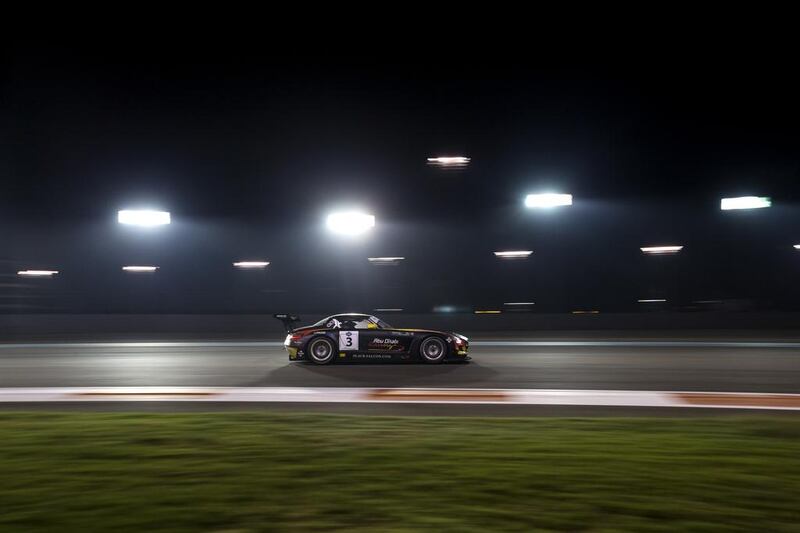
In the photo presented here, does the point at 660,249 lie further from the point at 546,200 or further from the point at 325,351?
the point at 325,351

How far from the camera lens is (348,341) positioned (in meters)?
12.0

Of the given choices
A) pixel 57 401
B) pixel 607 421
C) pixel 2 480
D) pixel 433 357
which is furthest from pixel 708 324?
pixel 2 480

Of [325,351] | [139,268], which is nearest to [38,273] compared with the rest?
[139,268]

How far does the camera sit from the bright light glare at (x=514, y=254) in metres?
27.4

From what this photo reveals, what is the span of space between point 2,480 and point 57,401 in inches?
167

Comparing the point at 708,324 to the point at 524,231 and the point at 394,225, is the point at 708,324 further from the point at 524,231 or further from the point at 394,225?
the point at 394,225

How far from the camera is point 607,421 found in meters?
6.46

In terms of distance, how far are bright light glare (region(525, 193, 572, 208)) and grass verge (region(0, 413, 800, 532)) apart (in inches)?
900

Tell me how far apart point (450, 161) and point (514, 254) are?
567 cm

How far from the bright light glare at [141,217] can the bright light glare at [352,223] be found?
9097mm

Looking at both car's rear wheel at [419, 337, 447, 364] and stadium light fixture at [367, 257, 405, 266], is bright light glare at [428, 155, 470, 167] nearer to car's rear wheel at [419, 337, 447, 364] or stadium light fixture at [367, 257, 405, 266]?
stadium light fixture at [367, 257, 405, 266]

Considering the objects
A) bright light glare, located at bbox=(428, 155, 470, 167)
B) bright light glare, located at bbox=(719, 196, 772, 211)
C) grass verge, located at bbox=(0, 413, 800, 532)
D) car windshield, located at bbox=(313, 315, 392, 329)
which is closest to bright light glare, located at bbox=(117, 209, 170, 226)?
bright light glare, located at bbox=(428, 155, 470, 167)

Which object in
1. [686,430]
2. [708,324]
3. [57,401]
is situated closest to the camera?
[686,430]

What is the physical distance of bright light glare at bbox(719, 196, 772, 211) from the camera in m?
28.6
